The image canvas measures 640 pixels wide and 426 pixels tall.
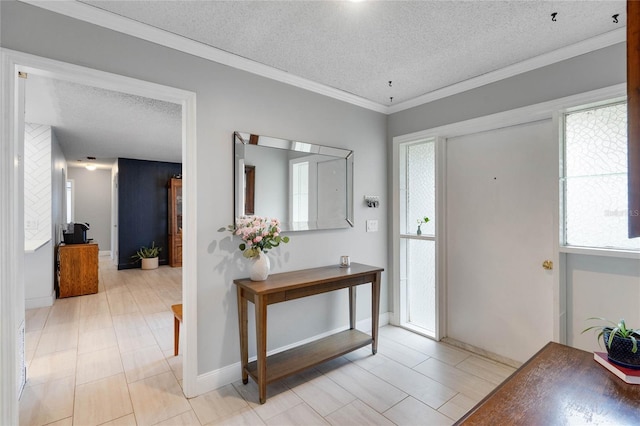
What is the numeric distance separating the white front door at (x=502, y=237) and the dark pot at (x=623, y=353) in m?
1.41

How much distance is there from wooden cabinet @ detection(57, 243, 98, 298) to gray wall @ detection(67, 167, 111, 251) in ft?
14.1

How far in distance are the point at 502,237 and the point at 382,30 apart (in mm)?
1967

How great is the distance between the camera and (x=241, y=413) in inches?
80.0

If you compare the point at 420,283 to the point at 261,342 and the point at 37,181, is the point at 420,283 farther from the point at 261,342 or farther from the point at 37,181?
the point at 37,181

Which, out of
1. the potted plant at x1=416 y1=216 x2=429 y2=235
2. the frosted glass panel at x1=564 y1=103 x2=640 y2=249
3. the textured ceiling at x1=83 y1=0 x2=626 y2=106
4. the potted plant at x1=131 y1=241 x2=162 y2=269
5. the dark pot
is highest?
the textured ceiling at x1=83 y1=0 x2=626 y2=106

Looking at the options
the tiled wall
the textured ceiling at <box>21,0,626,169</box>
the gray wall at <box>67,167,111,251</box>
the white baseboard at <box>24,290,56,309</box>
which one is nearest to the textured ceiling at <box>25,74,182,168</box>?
the textured ceiling at <box>21,0,626,169</box>

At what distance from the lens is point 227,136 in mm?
2359

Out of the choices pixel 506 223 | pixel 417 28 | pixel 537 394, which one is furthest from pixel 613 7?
pixel 537 394

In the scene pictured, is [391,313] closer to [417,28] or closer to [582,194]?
[582,194]

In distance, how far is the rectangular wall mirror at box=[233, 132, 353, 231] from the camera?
246 cm

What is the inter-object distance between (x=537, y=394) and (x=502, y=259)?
6.28 feet

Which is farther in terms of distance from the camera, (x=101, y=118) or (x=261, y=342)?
(x=101, y=118)

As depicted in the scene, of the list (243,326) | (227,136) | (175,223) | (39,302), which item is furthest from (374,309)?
(175,223)

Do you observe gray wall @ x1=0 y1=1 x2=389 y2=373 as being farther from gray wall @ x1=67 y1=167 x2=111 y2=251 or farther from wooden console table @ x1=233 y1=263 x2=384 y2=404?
gray wall @ x1=67 y1=167 x2=111 y2=251
